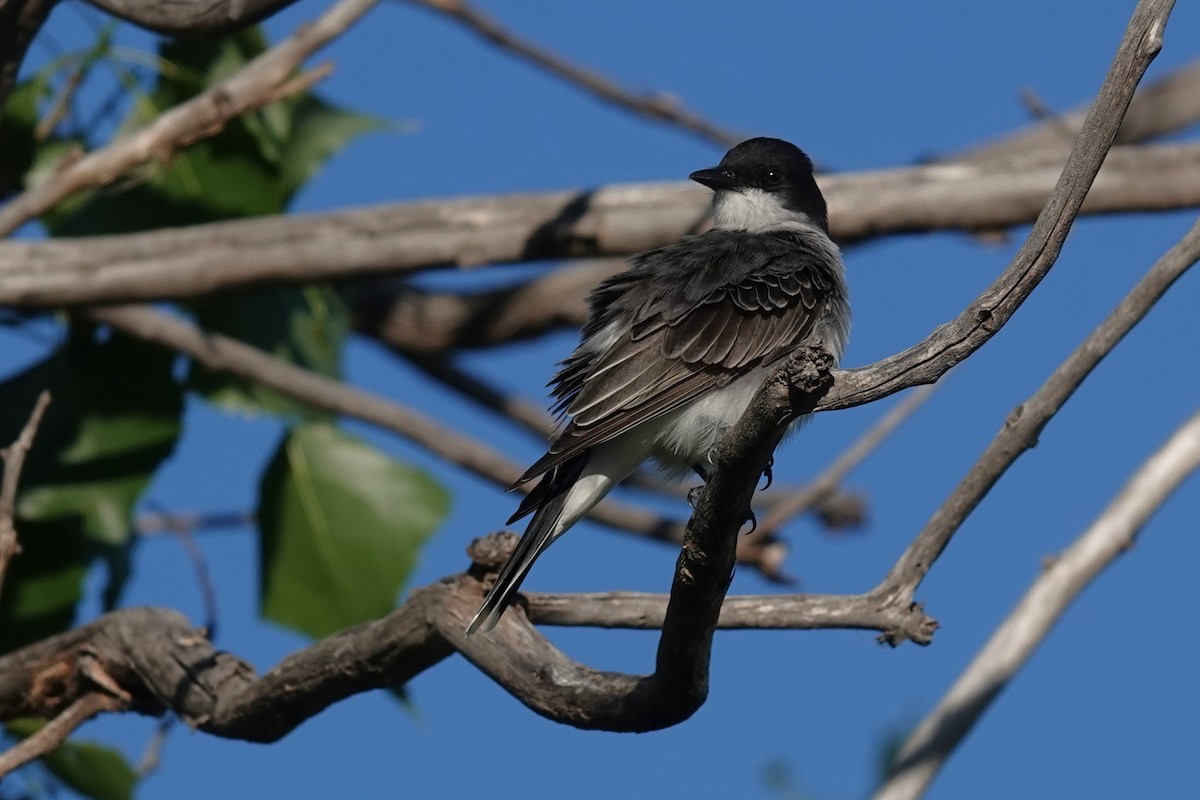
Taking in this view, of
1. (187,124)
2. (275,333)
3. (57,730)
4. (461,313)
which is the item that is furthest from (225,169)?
(57,730)

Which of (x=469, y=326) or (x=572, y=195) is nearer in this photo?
(x=572, y=195)

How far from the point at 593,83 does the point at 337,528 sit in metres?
2.98

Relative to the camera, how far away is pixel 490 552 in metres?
4.59

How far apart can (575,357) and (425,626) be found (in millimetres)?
1389

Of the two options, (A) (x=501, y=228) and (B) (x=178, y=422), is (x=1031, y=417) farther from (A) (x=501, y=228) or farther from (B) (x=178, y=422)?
(B) (x=178, y=422)

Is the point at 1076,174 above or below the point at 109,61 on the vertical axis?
below

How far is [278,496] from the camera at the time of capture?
22.7 ft

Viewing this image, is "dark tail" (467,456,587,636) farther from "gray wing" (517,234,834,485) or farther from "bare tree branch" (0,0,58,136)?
"bare tree branch" (0,0,58,136)

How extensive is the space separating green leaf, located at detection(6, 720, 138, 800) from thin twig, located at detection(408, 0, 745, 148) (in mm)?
4113

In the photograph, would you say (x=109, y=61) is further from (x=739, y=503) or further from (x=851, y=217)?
(x=739, y=503)

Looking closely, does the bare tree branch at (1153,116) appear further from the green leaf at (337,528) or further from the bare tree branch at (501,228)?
the green leaf at (337,528)

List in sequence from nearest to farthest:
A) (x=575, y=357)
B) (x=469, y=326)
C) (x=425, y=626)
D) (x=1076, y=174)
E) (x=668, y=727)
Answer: (x=1076, y=174)
(x=668, y=727)
(x=425, y=626)
(x=575, y=357)
(x=469, y=326)

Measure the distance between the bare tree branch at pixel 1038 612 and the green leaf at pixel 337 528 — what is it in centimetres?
229

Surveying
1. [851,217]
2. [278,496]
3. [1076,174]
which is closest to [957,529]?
[1076,174]
